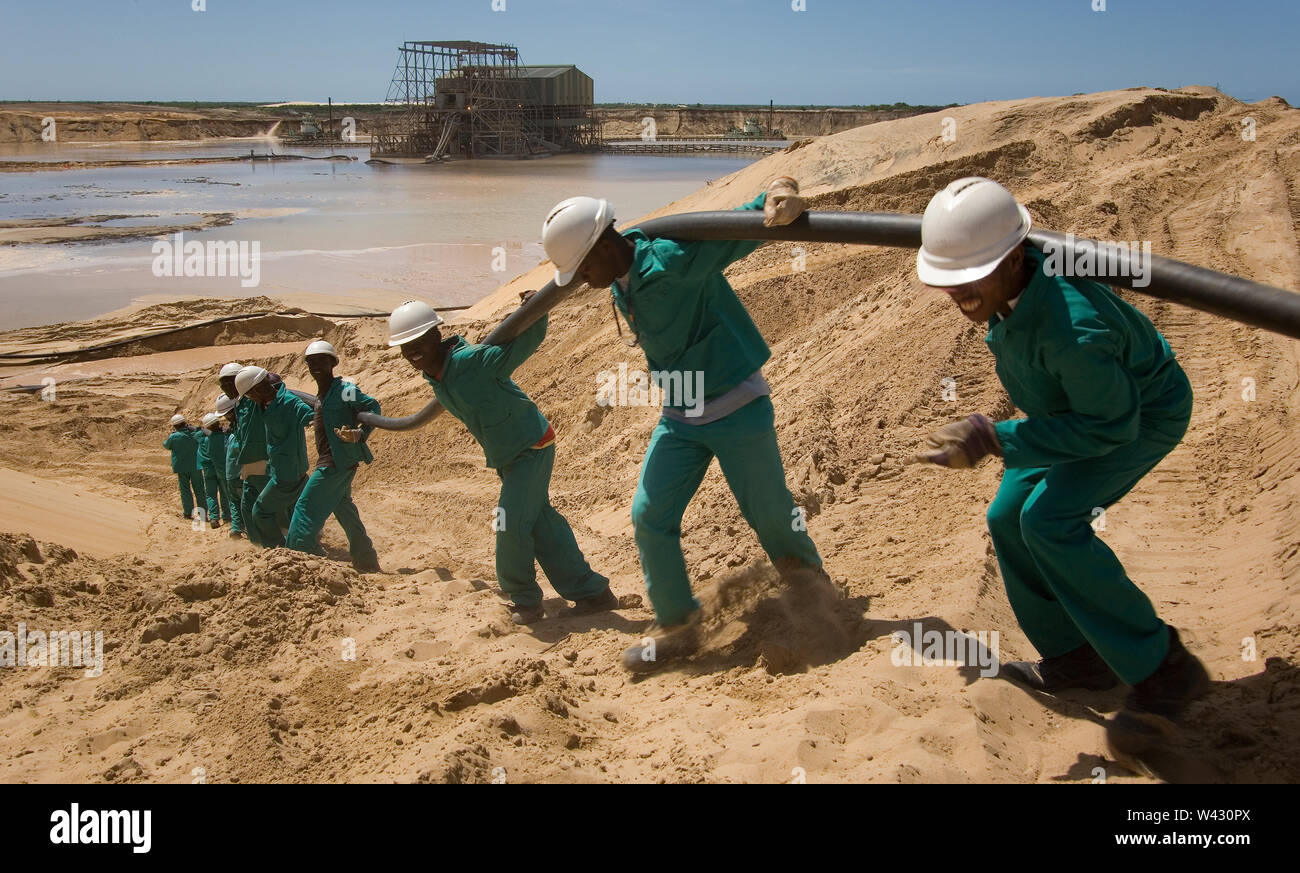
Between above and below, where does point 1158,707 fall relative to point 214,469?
above

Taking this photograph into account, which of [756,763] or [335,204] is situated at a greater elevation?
[335,204]

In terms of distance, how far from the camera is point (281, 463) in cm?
738

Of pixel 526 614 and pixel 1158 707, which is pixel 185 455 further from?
pixel 1158 707

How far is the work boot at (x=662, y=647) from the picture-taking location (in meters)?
4.12

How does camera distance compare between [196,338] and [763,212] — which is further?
[196,338]

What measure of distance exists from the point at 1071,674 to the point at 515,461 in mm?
2944

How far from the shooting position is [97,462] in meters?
11.7

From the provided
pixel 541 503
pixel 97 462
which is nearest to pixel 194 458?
pixel 97 462

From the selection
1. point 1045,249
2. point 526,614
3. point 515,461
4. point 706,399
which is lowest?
point 526,614

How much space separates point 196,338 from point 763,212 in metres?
14.2

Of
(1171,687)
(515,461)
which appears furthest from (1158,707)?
(515,461)

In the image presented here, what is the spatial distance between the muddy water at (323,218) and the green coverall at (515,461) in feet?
41.8
